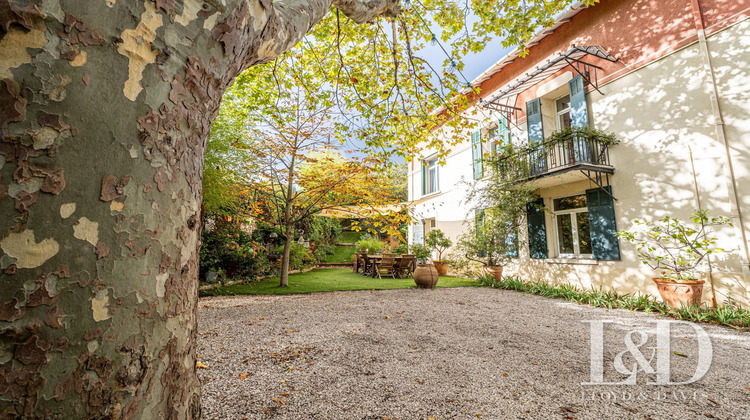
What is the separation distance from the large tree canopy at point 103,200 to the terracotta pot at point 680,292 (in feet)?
22.2

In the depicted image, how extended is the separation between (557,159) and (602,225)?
175 cm

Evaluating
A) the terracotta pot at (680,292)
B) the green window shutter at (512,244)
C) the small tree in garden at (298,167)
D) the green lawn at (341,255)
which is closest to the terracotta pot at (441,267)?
the green window shutter at (512,244)

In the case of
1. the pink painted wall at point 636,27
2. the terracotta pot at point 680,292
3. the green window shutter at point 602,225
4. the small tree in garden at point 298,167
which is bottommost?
the terracotta pot at point 680,292

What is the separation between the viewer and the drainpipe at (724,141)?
464cm

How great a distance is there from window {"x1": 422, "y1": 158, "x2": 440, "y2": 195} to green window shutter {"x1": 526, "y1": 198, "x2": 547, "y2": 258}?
4844 mm

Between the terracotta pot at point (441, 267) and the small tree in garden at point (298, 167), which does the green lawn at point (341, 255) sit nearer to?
the terracotta pot at point (441, 267)

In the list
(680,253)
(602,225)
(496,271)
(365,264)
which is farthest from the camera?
(365,264)

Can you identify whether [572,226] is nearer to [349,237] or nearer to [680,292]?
[680,292]

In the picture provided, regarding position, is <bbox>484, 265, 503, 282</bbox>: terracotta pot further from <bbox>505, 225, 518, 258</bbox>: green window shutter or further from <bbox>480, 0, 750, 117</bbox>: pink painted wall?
<bbox>480, 0, 750, 117</bbox>: pink painted wall

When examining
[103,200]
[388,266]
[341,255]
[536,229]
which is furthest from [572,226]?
[341,255]

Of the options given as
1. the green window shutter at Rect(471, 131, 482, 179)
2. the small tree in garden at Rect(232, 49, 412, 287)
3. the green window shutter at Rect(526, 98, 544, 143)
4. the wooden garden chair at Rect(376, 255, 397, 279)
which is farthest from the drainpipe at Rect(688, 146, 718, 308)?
the wooden garden chair at Rect(376, 255, 397, 279)

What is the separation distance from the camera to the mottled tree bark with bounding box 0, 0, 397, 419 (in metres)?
0.51

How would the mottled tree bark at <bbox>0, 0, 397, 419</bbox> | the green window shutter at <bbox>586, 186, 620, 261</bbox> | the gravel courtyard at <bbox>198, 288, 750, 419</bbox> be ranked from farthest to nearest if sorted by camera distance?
the green window shutter at <bbox>586, 186, 620, 261</bbox>, the gravel courtyard at <bbox>198, 288, 750, 419</bbox>, the mottled tree bark at <bbox>0, 0, 397, 419</bbox>

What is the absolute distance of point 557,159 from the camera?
709 cm
